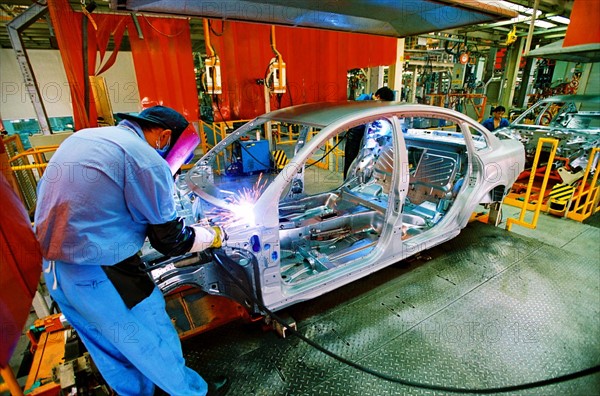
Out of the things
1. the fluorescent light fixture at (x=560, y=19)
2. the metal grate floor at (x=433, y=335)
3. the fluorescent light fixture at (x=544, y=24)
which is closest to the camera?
the metal grate floor at (x=433, y=335)

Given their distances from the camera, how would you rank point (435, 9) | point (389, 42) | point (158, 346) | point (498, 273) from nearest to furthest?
point (158, 346)
point (435, 9)
point (498, 273)
point (389, 42)

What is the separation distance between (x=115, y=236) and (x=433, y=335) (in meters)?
2.32

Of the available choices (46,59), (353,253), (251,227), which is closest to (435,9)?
(353,253)

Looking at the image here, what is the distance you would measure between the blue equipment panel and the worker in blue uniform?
5.44m

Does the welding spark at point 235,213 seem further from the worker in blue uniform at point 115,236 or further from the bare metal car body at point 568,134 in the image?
the bare metal car body at point 568,134

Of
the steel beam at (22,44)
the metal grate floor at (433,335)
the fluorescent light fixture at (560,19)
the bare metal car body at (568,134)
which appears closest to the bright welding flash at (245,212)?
the metal grate floor at (433,335)

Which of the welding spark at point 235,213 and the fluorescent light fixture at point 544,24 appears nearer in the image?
the welding spark at point 235,213

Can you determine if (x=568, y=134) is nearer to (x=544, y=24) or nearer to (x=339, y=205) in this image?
(x=339, y=205)

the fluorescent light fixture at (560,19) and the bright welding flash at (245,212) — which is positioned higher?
the fluorescent light fixture at (560,19)

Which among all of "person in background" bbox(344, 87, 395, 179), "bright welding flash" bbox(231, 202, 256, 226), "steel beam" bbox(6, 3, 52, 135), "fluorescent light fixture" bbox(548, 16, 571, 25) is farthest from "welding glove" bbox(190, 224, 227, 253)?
"fluorescent light fixture" bbox(548, 16, 571, 25)

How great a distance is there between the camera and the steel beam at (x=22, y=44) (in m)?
3.23

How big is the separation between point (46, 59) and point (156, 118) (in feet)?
40.5

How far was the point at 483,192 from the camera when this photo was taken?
314 cm

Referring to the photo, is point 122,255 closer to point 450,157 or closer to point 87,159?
point 87,159
